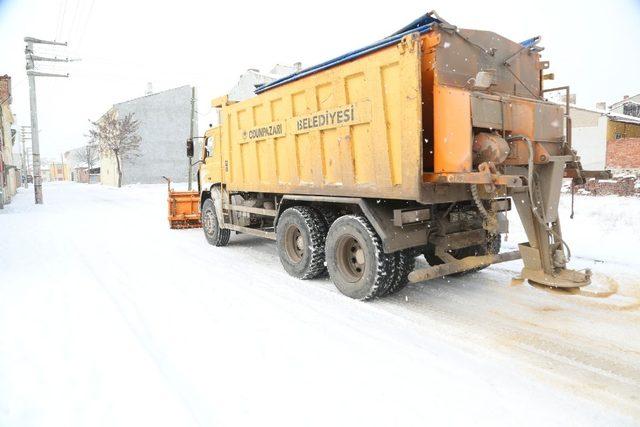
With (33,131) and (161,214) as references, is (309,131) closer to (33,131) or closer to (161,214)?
(161,214)

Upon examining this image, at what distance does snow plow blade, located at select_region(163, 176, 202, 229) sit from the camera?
35.7 ft

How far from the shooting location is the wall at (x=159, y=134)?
128ft

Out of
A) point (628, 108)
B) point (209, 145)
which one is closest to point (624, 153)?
point (628, 108)

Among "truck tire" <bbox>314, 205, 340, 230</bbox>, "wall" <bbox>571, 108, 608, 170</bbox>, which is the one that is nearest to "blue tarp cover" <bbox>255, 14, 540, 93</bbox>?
"truck tire" <bbox>314, 205, 340, 230</bbox>

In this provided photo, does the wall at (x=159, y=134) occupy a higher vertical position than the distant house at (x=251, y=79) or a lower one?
lower

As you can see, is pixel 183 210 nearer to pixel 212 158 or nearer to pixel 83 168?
pixel 212 158

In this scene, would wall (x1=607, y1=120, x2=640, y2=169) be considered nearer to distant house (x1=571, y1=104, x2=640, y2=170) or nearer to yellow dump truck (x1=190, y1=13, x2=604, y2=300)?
distant house (x1=571, y1=104, x2=640, y2=170)

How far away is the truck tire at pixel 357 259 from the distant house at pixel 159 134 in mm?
37720

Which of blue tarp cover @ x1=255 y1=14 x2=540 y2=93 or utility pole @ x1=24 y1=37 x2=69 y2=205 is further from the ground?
utility pole @ x1=24 y1=37 x2=69 y2=205

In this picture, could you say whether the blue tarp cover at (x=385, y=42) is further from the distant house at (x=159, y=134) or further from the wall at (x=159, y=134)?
the distant house at (x=159, y=134)

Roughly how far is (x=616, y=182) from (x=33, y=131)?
85.7 feet

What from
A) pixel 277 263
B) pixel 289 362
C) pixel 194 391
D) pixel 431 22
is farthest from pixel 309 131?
pixel 194 391

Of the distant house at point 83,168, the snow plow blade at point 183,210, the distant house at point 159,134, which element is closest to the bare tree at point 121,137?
the distant house at point 159,134

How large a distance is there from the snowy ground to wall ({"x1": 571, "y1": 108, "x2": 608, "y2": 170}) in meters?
29.4
